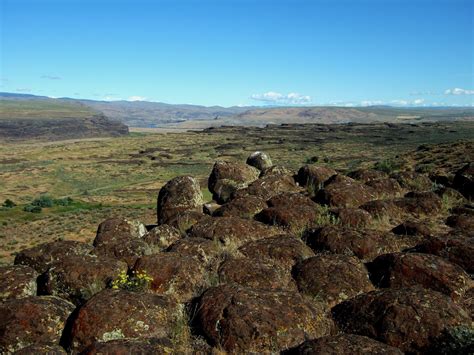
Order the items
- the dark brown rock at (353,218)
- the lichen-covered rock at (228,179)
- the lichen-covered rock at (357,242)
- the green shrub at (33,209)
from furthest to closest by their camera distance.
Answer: the green shrub at (33,209), the lichen-covered rock at (228,179), the dark brown rock at (353,218), the lichen-covered rock at (357,242)

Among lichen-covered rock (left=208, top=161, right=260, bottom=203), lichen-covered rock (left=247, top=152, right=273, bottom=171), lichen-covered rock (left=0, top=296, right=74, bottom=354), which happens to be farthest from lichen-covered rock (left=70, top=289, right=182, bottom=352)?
lichen-covered rock (left=247, top=152, right=273, bottom=171)

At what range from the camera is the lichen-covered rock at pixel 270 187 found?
16125mm

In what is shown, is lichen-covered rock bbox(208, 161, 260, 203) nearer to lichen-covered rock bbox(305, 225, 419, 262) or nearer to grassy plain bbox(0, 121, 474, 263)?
lichen-covered rock bbox(305, 225, 419, 262)

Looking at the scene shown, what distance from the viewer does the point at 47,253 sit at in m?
10.1

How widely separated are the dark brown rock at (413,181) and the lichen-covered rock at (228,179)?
631 cm

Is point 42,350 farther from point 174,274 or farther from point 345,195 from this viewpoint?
point 345,195

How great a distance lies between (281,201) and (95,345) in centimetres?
881

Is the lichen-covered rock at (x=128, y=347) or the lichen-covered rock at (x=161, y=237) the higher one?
the lichen-covered rock at (x=128, y=347)

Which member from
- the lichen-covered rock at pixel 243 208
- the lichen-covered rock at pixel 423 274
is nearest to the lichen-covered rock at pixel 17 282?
the lichen-covered rock at pixel 243 208

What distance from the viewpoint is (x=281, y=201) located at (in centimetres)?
1407

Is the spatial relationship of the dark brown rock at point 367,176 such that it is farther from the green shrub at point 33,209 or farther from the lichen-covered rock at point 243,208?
the green shrub at point 33,209

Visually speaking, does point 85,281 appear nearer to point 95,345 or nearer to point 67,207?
point 95,345

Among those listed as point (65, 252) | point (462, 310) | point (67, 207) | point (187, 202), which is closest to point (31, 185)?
point (67, 207)

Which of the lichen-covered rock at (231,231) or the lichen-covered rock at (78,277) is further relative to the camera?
the lichen-covered rock at (231,231)
